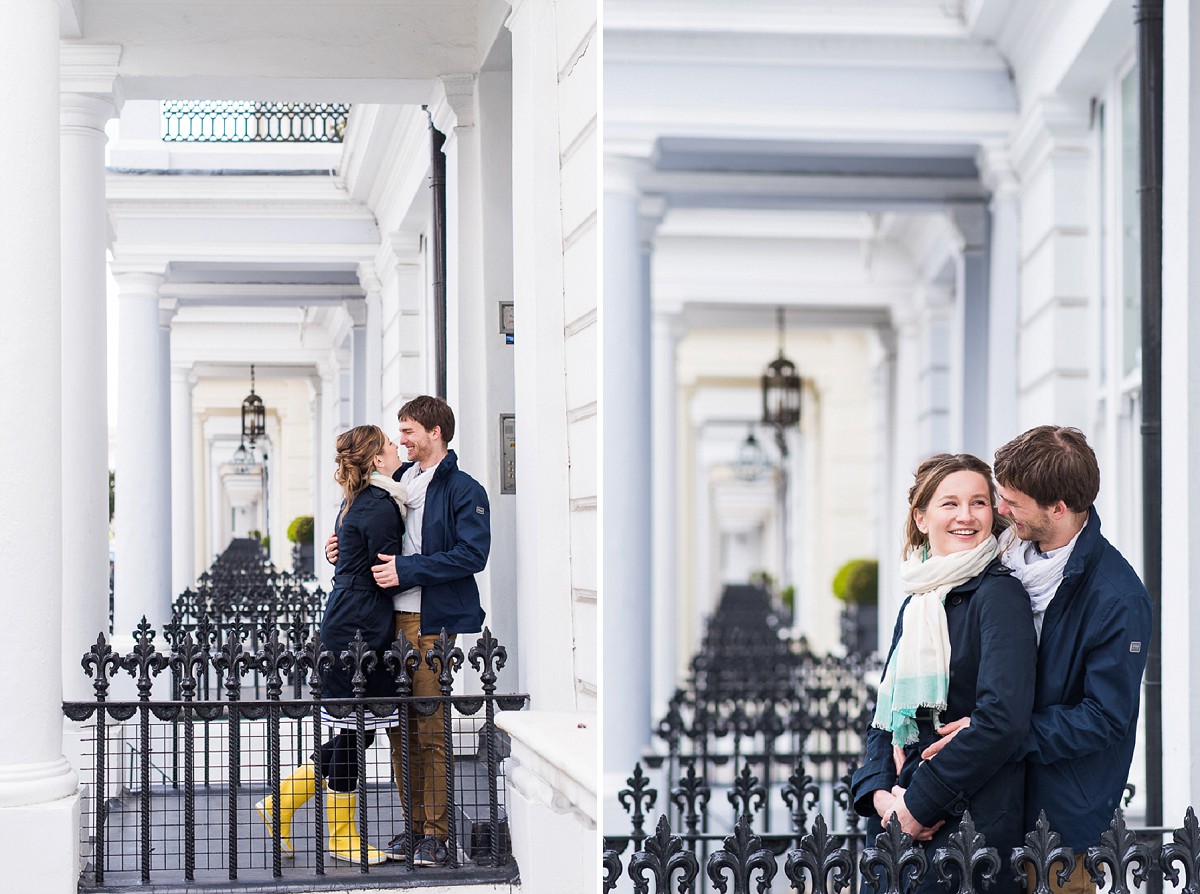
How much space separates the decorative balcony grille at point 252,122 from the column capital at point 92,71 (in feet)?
0.82

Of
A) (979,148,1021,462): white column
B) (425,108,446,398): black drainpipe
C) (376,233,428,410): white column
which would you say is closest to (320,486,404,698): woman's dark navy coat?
(376,233,428,410): white column

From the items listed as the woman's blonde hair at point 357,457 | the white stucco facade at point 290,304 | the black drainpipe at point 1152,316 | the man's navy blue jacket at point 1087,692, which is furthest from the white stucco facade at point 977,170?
the woman's blonde hair at point 357,457

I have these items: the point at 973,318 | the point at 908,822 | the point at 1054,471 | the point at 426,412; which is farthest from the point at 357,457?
the point at 973,318

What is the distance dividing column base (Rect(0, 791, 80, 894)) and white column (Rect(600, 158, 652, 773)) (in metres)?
4.26

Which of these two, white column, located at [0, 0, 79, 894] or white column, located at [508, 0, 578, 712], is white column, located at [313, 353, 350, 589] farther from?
white column, located at [0, 0, 79, 894]

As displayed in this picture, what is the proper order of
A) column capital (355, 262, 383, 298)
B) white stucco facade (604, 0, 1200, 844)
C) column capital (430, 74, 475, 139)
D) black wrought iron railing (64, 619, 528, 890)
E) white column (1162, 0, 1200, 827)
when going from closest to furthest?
1. black wrought iron railing (64, 619, 528, 890)
2. white column (1162, 0, 1200, 827)
3. white stucco facade (604, 0, 1200, 844)
4. column capital (430, 74, 475, 139)
5. column capital (355, 262, 383, 298)

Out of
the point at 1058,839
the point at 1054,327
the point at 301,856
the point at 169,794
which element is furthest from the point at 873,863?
the point at 1054,327

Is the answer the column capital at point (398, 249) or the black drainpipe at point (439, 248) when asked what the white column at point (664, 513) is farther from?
the black drainpipe at point (439, 248)

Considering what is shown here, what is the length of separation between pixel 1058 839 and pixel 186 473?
151 inches

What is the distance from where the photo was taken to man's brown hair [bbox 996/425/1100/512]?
3246 mm

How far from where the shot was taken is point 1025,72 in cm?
844

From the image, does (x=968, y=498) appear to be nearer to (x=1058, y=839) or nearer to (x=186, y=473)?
(x=1058, y=839)

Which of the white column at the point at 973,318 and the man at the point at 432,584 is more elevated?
the white column at the point at 973,318

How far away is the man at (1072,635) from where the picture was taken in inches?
125
